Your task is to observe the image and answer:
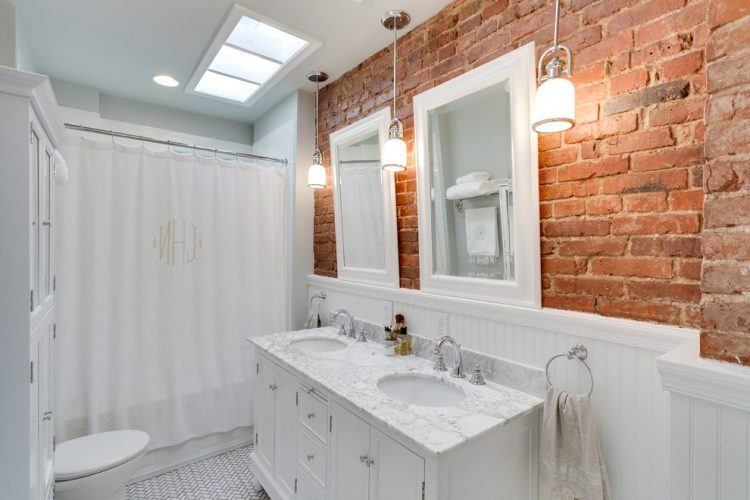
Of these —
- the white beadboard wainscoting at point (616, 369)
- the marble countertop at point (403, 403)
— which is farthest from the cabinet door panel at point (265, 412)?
the white beadboard wainscoting at point (616, 369)

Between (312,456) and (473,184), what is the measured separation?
1.42 m

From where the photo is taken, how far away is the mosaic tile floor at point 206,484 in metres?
2.16

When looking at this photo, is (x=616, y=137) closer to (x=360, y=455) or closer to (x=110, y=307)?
(x=360, y=455)

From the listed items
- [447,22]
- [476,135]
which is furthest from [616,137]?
[447,22]

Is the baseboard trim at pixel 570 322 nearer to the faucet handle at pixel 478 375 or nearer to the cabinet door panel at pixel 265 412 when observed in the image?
the faucet handle at pixel 478 375

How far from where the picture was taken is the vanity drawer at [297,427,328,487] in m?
1.58

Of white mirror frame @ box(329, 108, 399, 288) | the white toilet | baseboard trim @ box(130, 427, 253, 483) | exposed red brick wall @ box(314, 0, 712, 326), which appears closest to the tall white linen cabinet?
the white toilet

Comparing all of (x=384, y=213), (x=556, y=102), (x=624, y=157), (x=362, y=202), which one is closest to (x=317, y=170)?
(x=362, y=202)

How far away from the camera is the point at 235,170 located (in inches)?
105

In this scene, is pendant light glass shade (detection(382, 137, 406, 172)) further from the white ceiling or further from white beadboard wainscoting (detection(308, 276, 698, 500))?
white beadboard wainscoting (detection(308, 276, 698, 500))

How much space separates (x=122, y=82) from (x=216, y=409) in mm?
2412

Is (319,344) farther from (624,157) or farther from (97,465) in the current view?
(624,157)

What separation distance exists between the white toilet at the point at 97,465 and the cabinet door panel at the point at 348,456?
44.8 inches

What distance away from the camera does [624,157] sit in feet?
3.99
